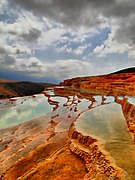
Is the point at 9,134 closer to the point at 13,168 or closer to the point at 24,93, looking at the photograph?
the point at 13,168

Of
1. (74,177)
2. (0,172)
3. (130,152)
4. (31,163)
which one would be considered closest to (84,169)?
(74,177)

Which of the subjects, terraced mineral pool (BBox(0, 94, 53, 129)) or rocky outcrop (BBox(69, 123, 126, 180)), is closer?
rocky outcrop (BBox(69, 123, 126, 180))

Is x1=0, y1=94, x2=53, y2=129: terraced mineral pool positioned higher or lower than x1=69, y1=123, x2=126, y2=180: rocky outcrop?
lower

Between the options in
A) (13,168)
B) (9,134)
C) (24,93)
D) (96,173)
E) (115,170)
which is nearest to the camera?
(115,170)

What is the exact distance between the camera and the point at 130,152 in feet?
31.1

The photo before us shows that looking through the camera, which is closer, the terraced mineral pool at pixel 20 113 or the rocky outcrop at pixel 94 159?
the rocky outcrop at pixel 94 159

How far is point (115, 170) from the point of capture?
751 cm

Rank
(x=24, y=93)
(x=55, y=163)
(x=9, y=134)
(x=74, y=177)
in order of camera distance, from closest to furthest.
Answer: (x=74, y=177)
(x=55, y=163)
(x=9, y=134)
(x=24, y=93)

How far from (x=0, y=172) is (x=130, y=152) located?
23.0ft

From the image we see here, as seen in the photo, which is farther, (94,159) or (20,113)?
(20,113)

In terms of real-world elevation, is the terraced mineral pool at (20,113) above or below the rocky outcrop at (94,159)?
below

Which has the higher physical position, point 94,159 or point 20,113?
point 94,159

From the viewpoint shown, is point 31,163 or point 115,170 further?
point 31,163

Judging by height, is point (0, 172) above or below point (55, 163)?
below
